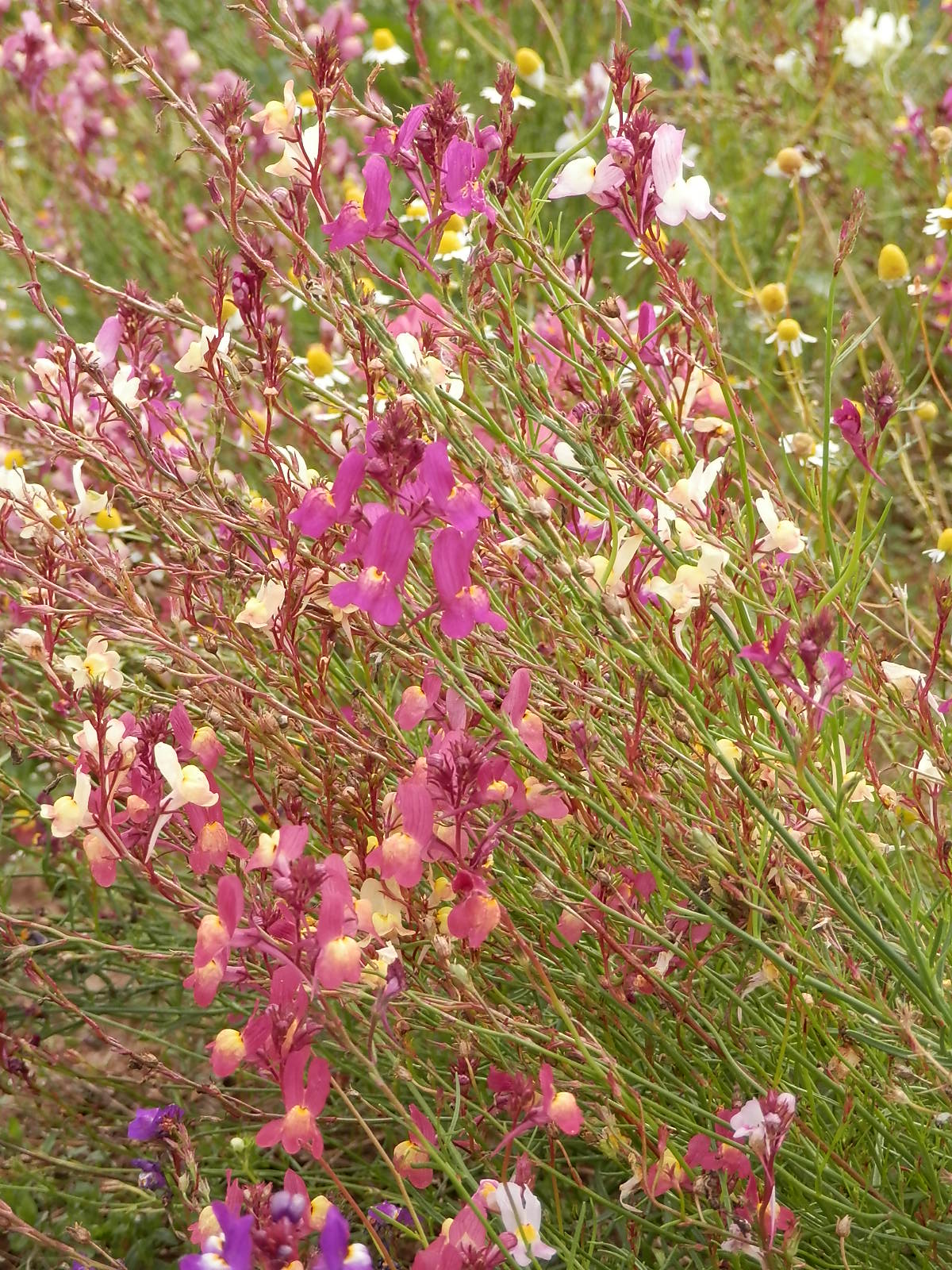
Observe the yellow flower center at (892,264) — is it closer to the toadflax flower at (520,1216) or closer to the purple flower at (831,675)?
the purple flower at (831,675)

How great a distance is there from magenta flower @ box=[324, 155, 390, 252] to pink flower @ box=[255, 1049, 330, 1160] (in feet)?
2.56

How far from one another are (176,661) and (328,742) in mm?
398

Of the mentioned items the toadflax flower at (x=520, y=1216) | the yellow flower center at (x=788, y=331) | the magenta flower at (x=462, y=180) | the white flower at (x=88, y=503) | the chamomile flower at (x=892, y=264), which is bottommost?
the toadflax flower at (x=520, y=1216)

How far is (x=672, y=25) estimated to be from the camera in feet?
15.6

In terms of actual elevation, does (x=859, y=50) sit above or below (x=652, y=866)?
above

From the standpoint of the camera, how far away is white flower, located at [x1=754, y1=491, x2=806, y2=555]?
1314 mm

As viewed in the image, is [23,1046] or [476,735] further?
[23,1046]

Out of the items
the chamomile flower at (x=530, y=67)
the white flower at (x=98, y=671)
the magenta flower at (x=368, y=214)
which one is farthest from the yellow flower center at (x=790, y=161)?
the white flower at (x=98, y=671)

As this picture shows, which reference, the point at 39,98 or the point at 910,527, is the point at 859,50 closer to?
the point at 910,527

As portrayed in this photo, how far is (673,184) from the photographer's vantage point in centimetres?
122

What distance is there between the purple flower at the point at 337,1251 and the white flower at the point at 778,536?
75 cm

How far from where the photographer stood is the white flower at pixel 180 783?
1.19 m

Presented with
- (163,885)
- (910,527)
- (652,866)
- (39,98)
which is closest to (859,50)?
(910,527)

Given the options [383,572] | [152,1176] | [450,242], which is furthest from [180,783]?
[450,242]
